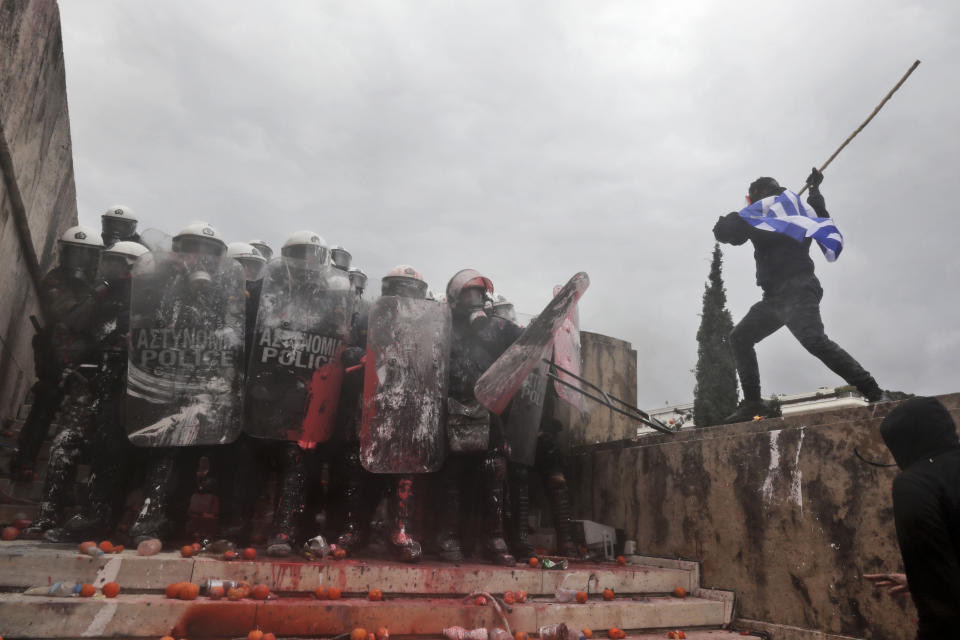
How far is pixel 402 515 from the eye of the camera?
15.3 feet

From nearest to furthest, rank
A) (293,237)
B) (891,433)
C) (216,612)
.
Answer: (891,433), (216,612), (293,237)

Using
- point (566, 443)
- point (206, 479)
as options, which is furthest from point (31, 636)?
point (566, 443)

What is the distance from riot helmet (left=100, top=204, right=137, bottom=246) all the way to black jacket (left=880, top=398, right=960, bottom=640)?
7.38 meters

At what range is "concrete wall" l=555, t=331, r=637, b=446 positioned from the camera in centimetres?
772

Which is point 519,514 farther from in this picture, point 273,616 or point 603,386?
point 603,386

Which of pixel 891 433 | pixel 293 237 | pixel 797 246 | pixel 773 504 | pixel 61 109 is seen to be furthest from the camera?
pixel 61 109

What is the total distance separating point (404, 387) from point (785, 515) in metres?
3.36

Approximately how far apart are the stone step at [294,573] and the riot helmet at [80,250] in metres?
2.99

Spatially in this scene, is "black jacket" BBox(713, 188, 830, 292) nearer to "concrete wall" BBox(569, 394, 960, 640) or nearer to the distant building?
"concrete wall" BBox(569, 394, 960, 640)

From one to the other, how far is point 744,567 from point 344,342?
4024 mm

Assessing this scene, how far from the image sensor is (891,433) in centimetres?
275

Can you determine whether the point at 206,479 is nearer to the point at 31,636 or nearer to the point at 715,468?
the point at 31,636

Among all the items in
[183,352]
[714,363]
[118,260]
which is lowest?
[183,352]

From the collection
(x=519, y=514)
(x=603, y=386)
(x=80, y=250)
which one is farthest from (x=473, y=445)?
(x=80, y=250)
